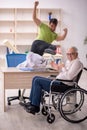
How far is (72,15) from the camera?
834cm

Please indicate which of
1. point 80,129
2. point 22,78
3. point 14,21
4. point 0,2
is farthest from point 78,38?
point 80,129

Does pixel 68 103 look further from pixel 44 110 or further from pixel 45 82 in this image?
pixel 45 82

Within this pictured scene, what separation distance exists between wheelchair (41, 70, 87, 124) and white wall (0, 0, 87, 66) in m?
4.85

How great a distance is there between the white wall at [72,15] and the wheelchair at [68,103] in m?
4.85

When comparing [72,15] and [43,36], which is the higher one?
[72,15]

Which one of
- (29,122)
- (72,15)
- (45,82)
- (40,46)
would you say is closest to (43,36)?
(40,46)

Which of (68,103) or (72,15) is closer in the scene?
(68,103)

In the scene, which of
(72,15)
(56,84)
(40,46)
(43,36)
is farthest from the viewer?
(72,15)

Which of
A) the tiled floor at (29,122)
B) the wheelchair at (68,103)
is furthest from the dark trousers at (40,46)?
the tiled floor at (29,122)

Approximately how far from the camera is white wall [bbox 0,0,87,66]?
8.12 m

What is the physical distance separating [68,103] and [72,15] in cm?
523

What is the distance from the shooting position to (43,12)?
8.31 meters

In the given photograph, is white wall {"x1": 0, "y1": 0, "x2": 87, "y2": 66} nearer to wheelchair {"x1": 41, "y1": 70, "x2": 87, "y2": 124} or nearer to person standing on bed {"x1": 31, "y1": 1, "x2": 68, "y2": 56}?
person standing on bed {"x1": 31, "y1": 1, "x2": 68, "y2": 56}

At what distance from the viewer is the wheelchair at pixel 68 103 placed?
10.6 feet
